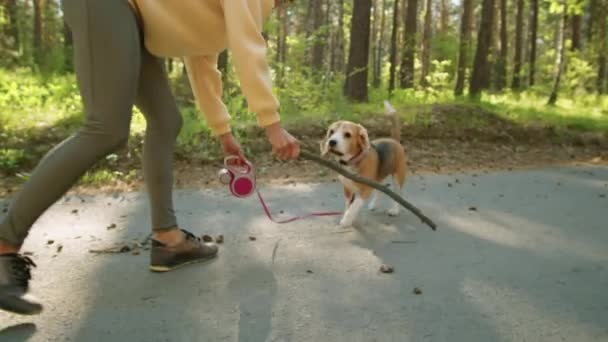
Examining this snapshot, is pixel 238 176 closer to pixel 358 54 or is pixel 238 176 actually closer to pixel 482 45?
pixel 358 54

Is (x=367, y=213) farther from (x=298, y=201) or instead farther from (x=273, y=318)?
(x=273, y=318)

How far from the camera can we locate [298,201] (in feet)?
15.9

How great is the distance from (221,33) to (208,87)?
0.62 metres

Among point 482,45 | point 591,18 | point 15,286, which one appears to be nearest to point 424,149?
point 15,286

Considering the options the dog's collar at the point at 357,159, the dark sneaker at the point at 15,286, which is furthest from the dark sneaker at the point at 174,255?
the dog's collar at the point at 357,159

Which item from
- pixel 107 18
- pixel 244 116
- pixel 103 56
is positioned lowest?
pixel 244 116

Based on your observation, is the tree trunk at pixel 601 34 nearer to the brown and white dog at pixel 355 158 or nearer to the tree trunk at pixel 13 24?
the brown and white dog at pixel 355 158

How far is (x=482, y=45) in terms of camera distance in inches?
524

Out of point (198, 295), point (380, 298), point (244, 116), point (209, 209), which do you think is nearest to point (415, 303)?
point (380, 298)

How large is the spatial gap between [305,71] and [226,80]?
2819 mm

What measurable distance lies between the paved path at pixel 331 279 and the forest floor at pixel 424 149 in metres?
1.25

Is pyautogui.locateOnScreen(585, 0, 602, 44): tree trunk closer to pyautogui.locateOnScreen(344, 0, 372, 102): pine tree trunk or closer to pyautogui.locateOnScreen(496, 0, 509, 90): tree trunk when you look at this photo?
pyautogui.locateOnScreen(496, 0, 509, 90): tree trunk

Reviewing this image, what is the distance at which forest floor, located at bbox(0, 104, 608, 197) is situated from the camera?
5.79 m

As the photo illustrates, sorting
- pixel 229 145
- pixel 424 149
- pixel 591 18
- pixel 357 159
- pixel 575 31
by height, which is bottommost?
pixel 424 149
